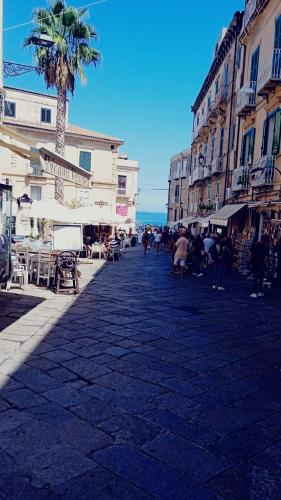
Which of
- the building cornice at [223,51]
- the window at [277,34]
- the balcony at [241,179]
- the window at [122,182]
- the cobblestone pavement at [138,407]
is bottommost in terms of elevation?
the cobblestone pavement at [138,407]

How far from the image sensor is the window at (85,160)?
3023 cm

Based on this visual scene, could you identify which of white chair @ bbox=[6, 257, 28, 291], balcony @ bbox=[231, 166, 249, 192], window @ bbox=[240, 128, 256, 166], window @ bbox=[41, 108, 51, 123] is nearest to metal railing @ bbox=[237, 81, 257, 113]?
window @ bbox=[240, 128, 256, 166]

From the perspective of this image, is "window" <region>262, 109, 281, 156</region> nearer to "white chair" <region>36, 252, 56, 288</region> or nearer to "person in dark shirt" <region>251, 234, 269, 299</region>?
"person in dark shirt" <region>251, 234, 269, 299</region>

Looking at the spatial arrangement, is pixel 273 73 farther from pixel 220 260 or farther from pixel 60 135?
pixel 60 135

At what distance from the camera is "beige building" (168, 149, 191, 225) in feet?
137

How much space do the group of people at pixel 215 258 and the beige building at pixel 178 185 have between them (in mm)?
25881

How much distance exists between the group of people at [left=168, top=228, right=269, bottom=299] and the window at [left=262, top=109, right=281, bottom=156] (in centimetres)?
322

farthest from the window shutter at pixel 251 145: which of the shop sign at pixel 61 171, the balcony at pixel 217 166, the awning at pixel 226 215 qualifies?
the shop sign at pixel 61 171

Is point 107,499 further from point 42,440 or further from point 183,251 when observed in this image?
point 183,251

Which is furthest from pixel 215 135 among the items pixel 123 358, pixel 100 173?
pixel 123 358

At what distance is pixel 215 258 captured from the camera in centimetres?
1082

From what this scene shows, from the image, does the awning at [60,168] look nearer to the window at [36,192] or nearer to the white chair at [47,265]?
the white chair at [47,265]

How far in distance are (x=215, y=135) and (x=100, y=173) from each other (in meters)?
10.8

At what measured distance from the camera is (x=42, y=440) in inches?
114
